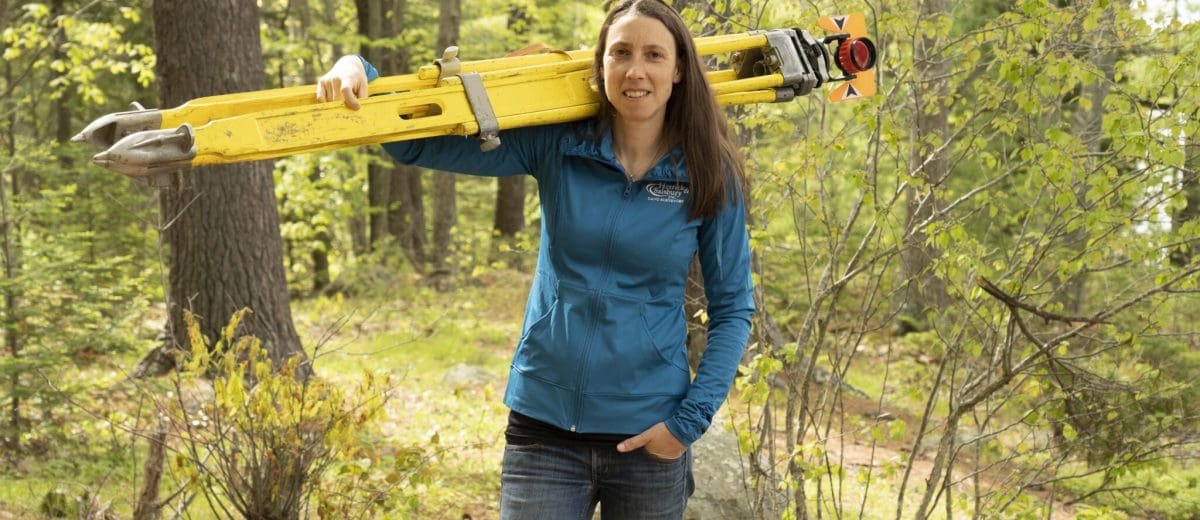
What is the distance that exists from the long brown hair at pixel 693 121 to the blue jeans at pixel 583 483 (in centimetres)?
67

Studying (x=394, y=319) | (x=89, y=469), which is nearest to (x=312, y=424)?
(x=89, y=469)

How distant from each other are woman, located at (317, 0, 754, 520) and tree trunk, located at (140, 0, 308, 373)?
4437 mm

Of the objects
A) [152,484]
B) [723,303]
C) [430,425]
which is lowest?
[430,425]

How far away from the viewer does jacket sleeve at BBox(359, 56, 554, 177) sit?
260 centimetres

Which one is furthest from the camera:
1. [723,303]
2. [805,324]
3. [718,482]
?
[718,482]

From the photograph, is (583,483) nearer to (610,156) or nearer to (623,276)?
(623,276)

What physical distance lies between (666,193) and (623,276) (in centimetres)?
25

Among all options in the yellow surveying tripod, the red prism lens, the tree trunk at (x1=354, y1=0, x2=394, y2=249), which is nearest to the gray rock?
the red prism lens

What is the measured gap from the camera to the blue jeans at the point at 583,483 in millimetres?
2604

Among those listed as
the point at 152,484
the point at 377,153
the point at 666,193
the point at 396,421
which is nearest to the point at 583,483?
the point at 666,193

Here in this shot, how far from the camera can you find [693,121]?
8.77ft

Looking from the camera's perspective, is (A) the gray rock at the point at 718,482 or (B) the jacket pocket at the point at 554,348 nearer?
(B) the jacket pocket at the point at 554,348

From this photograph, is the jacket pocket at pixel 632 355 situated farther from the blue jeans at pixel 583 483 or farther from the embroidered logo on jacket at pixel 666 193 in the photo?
the embroidered logo on jacket at pixel 666 193

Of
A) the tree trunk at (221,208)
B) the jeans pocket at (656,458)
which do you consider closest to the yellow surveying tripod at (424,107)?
the jeans pocket at (656,458)
